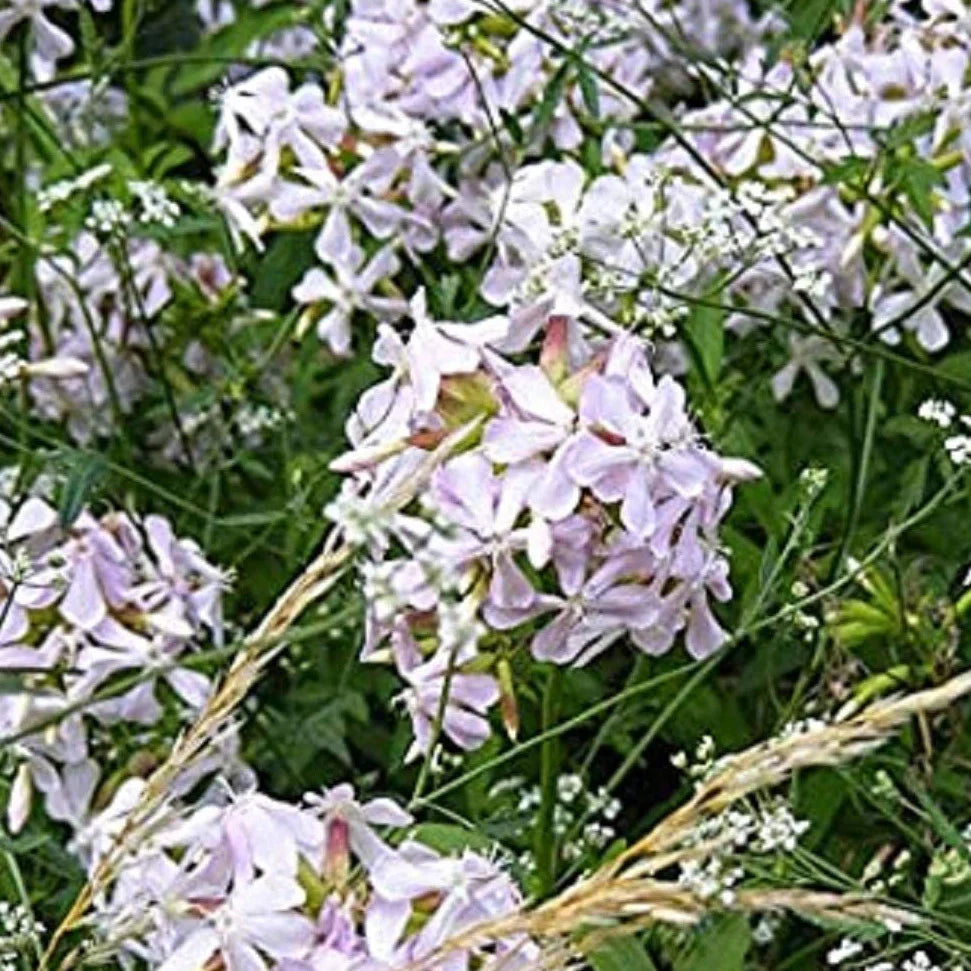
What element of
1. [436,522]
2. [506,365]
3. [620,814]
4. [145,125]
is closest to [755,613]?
[506,365]

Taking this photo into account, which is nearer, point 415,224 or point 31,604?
point 31,604

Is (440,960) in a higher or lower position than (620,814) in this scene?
higher

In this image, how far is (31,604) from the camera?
1618mm

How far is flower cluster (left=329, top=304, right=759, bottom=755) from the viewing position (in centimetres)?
131

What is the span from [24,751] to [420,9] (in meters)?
0.69

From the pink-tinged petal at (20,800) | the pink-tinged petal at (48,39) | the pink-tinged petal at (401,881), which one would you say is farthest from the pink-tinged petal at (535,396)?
the pink-tinged petal at (48,39)

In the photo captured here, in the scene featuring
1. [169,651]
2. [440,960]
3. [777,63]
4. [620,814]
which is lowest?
[620,814]

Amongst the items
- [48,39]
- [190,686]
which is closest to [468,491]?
[190,686]

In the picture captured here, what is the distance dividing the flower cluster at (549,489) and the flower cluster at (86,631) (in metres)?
0.30

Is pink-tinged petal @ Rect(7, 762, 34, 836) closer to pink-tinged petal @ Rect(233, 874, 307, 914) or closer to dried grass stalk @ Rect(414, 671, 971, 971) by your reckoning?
pink-tinged petal @ Rect(233, 874, 307, 914)

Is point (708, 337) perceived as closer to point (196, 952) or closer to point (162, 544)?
point (162, 544)

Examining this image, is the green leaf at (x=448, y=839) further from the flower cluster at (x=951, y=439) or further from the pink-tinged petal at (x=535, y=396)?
the flower cluster at (x=951, y=439)

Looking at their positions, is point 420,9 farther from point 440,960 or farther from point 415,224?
point 440,960

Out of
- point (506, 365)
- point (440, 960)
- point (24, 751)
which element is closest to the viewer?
point (440, 960)
